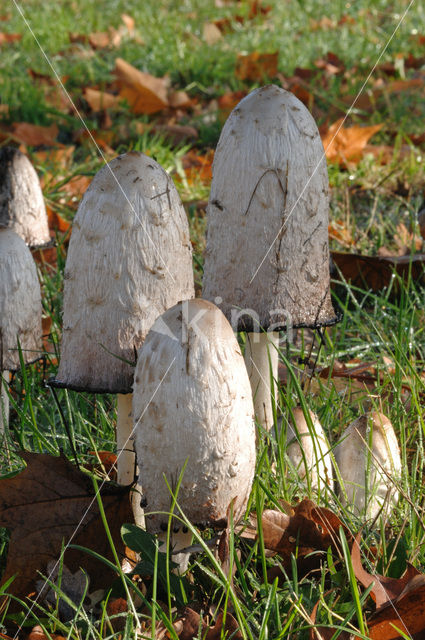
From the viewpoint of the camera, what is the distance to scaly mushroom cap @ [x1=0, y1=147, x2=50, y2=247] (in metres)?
2.76

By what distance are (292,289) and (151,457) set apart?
0.59 meters

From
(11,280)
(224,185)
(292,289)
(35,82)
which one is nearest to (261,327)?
(292,289)

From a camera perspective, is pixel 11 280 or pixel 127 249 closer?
pixel 127 249

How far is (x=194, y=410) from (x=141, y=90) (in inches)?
158

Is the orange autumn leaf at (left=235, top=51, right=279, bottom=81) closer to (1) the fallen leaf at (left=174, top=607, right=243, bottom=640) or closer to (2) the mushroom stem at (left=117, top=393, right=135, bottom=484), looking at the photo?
(2) the mushroom stem at (left=117, top=393, right=135, bottom=484)

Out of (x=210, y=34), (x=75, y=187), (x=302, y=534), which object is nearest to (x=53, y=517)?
(x=302, y=534)

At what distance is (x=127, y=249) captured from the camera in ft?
5.38

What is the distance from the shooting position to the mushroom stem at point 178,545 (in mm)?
1575

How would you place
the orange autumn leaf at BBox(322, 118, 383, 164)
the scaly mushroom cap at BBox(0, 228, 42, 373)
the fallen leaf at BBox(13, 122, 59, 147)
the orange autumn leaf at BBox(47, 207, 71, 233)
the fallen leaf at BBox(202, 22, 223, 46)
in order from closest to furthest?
the scaly mushroom cap at BBox(0, 228, 42, 373) < the orange autumn leaf at BBox(47, 207, 71, 233) < the orange autumn leaf at BBox(322, 118, 383, 164) < the fallen leaf at BBox(13, 122, 59, 147) < the fallen leaf at BBox(202, 22, 223, 46)

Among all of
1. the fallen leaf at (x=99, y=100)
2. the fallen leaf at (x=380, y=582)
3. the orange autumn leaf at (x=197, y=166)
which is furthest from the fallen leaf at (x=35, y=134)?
the fallen leaf at (x=380, y=582)

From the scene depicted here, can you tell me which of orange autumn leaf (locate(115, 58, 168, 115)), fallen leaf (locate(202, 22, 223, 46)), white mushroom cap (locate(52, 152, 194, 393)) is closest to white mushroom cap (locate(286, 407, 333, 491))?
white mushroom cap (locate(52, 152, 194, 393))

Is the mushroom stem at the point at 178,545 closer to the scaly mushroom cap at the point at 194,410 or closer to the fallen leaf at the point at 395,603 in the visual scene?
the scaly mushroom cap at the point at 194,410

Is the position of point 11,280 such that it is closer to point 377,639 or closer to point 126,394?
point 126,394

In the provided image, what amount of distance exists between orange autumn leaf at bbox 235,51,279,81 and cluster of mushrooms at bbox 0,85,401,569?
12.0 ft
